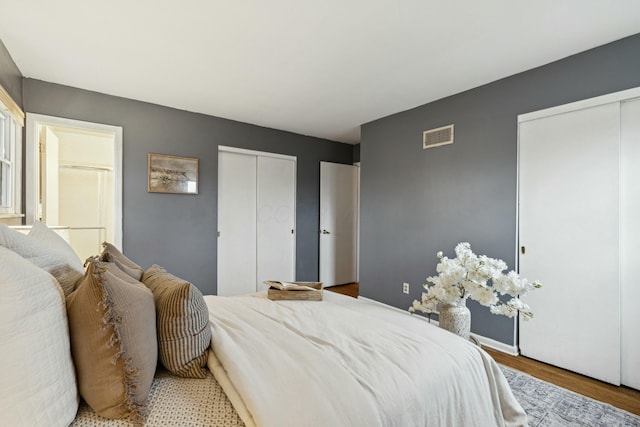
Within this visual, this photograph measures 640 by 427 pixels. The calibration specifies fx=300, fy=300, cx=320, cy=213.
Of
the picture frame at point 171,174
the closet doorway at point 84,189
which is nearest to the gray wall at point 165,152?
the picture frame at point 171,174

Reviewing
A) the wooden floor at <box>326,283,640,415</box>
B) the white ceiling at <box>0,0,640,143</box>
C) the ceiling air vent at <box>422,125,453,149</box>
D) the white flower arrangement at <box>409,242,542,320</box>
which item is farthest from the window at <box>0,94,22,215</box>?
the wooden floor at <box>326,283,640,415</box>

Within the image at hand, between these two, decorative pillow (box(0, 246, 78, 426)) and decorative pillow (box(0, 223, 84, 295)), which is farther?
decorative pillow (box(0, 223, 84, 295))

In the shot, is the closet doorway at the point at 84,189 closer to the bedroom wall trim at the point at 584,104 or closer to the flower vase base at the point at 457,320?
the flower vase base at the point at 457,320

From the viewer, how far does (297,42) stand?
7.00ft

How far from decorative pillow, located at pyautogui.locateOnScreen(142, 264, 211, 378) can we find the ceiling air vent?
2.95m

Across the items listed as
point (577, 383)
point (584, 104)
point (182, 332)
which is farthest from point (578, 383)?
point (182, 332)

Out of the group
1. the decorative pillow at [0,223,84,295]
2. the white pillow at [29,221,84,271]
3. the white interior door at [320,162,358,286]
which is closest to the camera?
the decorative pillow at [0,223,84,295]

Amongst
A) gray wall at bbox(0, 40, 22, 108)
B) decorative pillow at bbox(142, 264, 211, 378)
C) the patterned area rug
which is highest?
gray wall at bbox(0, 40, 22, 108)

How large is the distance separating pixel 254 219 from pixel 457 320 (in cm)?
310

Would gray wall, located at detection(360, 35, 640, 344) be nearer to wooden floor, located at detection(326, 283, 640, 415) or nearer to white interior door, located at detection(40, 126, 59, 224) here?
wooden floor, located at detection(326, 283, 640, 415)

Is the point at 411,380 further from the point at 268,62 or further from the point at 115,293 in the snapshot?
the point at 268,62

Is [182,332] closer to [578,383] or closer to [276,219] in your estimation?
[578,383]

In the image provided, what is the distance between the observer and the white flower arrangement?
5.14 ft

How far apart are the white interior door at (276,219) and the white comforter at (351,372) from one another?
269cm
